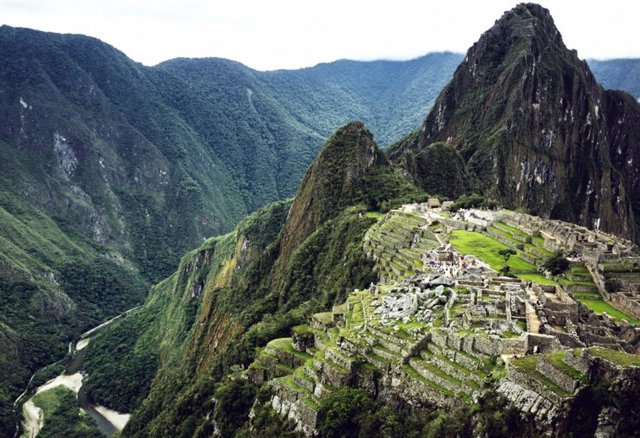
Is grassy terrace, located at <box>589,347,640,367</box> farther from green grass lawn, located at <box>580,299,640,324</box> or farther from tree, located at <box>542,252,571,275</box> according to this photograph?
tree, located at <box>542,252,571,275</box>

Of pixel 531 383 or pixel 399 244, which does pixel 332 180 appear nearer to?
pixel 399 244

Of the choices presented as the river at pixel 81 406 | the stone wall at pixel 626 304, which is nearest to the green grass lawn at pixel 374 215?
the stone wall at pixel 626 304

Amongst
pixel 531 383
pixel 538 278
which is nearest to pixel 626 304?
pixel 538 278

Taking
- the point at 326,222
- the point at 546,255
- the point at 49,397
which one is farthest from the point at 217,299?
the point at 546,255

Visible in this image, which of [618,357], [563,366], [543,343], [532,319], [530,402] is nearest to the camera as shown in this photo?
[618,357]

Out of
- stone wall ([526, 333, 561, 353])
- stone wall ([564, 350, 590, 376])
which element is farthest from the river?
stone wall ([564, 350, 590, 376])

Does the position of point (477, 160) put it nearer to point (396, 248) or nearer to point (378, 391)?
point (396, 248)
